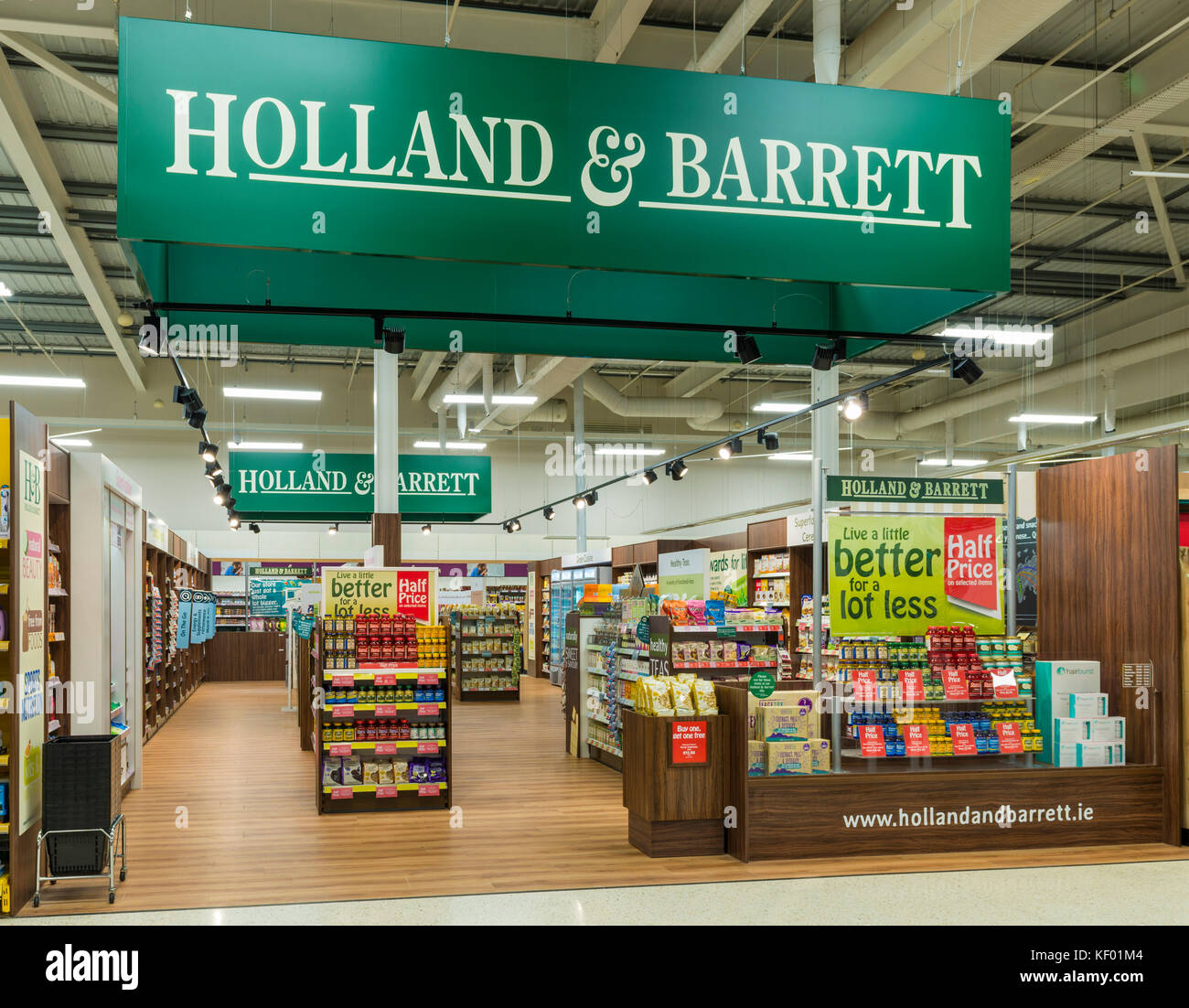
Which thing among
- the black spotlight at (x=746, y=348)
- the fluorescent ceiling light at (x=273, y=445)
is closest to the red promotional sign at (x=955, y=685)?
the black spotlight at (x=746, y=348)

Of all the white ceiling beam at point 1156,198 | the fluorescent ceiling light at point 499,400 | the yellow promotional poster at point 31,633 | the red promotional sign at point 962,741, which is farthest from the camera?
the fluorescent ceiling light at point 499,400

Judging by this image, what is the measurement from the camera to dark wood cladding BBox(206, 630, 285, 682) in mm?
22859

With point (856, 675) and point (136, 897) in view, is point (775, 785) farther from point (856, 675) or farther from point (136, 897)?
point (136, 897)

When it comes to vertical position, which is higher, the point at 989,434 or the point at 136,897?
the point at 989,434

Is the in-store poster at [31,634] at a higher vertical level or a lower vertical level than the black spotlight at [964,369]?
lower

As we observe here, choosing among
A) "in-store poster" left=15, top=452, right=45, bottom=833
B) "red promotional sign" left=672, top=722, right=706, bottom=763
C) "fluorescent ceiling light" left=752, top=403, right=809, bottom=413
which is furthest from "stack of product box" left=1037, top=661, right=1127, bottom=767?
"fluorescent ceiling light" left=752, top=403, right=809, bottom=413

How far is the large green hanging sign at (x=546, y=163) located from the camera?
327 centimetres

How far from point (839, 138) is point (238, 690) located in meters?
18.4

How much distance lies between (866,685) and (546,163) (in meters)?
4.29

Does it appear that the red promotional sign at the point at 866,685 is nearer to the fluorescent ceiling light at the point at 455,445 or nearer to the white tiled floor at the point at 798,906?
the white tiled floor at the point at 798,906

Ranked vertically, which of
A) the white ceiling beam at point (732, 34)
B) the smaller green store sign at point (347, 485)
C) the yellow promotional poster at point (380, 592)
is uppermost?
the white ceiling beam at point (732, 34)

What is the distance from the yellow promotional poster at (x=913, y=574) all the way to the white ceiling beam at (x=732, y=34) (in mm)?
3217

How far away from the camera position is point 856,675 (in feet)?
22.2

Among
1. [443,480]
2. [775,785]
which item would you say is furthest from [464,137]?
[443,480]
